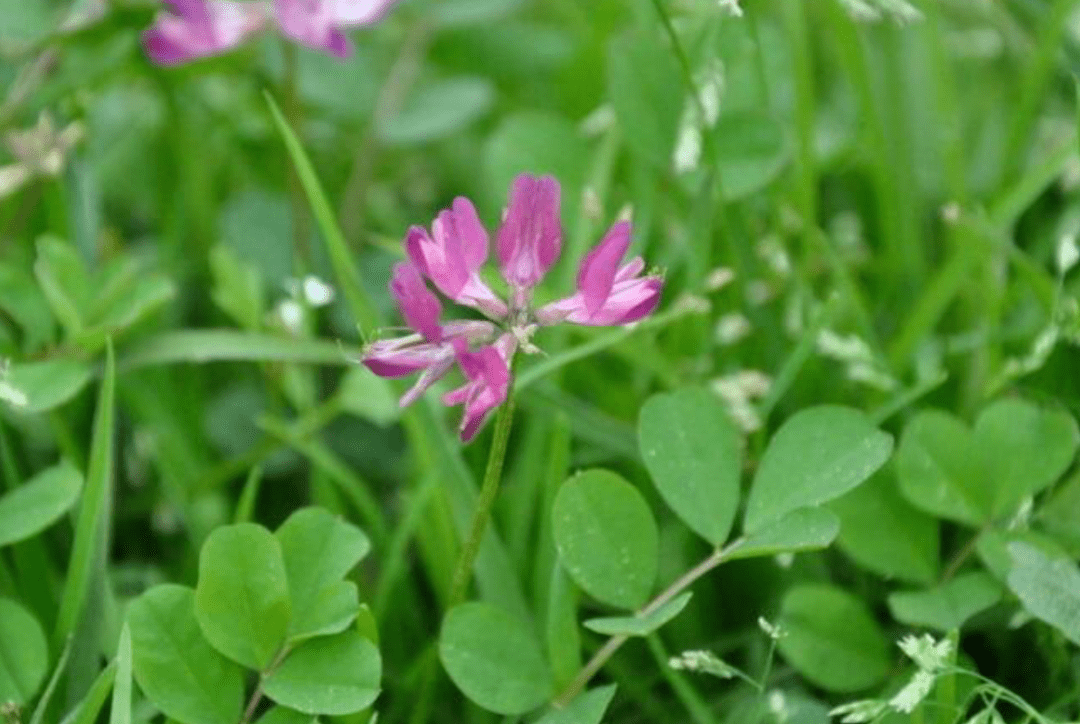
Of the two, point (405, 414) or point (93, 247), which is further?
point (93, 247)

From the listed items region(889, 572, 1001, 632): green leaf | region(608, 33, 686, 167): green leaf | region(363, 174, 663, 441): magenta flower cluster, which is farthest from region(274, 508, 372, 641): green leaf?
region(608, 33, 686, 167): green leaf

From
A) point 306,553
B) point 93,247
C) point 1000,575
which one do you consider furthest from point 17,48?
point 1000,575

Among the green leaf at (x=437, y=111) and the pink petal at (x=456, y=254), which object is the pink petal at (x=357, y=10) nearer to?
the green leaf at (x=437, y=111)

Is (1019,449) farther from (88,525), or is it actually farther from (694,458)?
(88,525)

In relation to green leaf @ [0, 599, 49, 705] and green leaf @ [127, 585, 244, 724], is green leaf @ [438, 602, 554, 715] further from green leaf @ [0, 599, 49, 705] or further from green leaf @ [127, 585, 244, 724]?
green leaf @ [0, 599, 49, 705]

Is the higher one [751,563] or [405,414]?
[405,414]

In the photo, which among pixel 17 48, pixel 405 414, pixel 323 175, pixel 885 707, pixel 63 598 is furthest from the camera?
pixel 323 175

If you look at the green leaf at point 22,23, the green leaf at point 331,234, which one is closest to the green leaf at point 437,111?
the green leaf at point 22,23

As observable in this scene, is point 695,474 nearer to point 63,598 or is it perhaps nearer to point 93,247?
point 63,598
